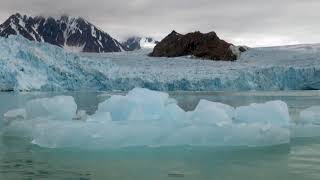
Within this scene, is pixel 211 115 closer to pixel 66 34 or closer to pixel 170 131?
pixel 170 131

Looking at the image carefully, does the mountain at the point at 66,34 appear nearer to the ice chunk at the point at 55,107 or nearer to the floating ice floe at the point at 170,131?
the ice chunk at the point at 55,107

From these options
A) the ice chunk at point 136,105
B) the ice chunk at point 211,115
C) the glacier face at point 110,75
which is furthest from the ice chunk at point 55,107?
the glacier face at point 110,75

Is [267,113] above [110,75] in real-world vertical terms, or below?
above

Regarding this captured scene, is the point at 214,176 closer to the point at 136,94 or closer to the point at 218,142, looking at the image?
the point at 218,142

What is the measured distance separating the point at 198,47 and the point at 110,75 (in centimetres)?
2737

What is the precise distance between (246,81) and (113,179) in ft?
89.4

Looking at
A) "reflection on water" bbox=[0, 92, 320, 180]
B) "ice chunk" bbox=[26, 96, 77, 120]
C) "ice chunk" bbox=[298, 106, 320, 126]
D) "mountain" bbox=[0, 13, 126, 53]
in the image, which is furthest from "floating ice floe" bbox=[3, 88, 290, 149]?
"mountain" bbox=[0, 13, 126, 53]

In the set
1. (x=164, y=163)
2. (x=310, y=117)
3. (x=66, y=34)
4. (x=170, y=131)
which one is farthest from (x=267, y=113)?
(x=66, y=34)

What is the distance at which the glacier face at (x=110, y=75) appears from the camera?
28844 millimetres

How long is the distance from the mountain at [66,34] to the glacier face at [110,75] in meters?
157

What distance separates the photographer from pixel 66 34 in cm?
19450

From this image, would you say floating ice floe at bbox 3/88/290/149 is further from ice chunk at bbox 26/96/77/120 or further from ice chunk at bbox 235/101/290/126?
ice chunk at bbox 26/96/77/120

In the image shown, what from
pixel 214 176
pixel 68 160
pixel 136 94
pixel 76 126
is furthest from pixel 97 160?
pixel 136 94

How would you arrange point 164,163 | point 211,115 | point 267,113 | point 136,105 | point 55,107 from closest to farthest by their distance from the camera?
1. point 164,163
2. point 211,115
3. point 267,113
4. point 136,105
5. point 55,107
